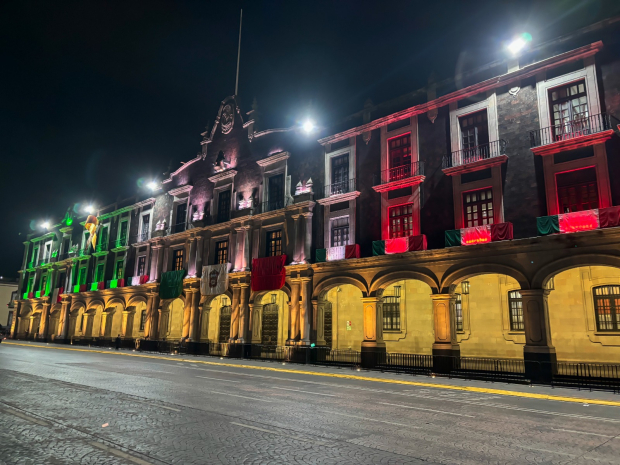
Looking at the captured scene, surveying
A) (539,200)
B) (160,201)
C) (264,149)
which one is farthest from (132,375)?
(160,201)

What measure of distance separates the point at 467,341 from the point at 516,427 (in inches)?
641

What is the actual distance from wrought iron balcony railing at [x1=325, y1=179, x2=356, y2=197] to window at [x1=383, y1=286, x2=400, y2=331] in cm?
693

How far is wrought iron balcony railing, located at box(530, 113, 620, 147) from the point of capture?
1894 cm

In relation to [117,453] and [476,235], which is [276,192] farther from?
[117,453]

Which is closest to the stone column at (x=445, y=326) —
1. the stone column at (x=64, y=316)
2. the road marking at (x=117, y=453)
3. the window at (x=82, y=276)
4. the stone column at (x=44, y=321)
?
the road marking at (x=117, y=453)

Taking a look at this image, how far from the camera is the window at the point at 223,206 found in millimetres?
36344

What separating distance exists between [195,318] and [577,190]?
92.1 ft

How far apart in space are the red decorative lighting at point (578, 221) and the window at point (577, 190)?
87cm

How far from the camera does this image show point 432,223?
23688 millimetres

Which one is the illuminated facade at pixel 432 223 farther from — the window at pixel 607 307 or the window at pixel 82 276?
the window at pixel 82 276

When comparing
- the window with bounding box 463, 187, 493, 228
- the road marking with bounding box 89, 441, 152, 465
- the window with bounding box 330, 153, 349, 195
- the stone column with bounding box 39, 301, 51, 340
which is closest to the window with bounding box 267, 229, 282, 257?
the window with bounding box 330, 153, 349, 195

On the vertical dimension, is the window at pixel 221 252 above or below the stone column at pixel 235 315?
above

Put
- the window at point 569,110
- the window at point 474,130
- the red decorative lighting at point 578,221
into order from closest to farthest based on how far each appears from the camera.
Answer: the red decorative lighting at point 578,221
the window at point 569,110
the window at point 474,130

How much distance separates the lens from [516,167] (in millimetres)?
21344
